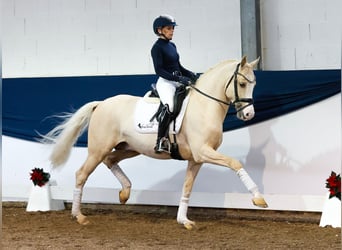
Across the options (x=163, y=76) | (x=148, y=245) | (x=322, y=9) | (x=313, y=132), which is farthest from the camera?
(x=322, y=9)

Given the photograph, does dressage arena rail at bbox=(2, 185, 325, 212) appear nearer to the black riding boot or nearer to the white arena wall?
the white arena wall

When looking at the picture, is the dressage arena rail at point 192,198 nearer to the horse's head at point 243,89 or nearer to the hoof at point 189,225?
the hoof at point 189,225

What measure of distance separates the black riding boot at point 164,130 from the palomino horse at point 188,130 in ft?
0.34

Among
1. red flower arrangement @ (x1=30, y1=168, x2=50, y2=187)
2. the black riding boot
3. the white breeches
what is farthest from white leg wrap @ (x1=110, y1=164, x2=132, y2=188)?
red flower arrangement @ (x1=30, y1=168, x2=50, y2=187)

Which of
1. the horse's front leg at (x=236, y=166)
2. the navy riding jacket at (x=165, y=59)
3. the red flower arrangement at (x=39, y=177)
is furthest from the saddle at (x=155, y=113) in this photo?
the red flower arrangement at (x=39, y=177)

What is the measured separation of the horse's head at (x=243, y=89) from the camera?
402cm

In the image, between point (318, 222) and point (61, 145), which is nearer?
point (318, 222)

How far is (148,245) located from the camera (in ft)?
11.9

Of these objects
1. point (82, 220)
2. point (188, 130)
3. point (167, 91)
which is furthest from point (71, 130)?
point (188, 130)

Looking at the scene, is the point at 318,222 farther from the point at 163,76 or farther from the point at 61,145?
the point at 61,145

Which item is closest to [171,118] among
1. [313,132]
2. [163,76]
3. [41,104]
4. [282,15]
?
[163,76]

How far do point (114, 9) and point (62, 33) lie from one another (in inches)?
27.5

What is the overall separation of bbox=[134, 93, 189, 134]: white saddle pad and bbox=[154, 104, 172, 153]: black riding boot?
0.18 feet

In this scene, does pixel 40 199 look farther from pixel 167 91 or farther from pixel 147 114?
pixel 167 91
